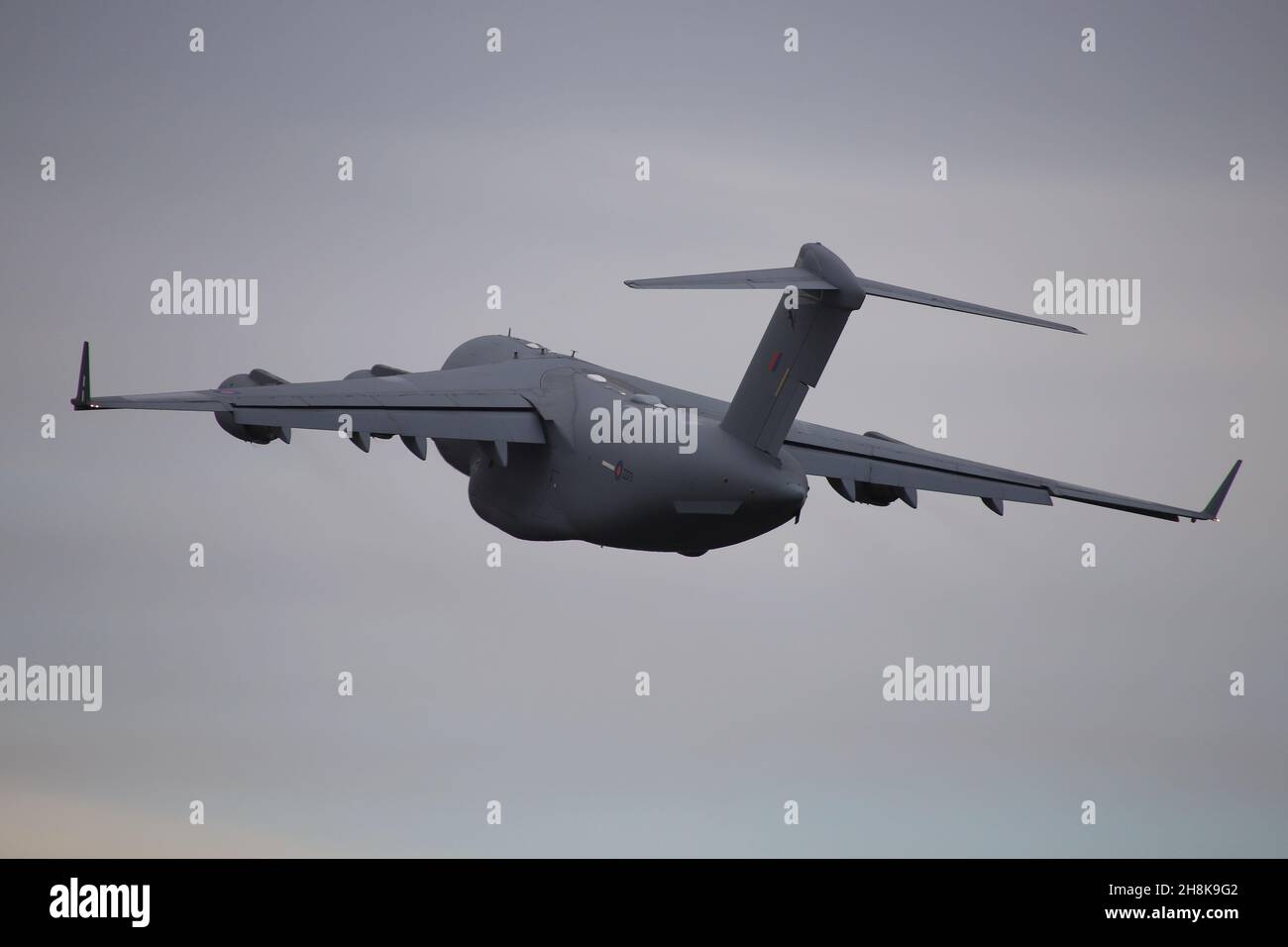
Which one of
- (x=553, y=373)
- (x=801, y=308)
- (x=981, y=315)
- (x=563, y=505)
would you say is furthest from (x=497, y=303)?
(x=981, y=315)

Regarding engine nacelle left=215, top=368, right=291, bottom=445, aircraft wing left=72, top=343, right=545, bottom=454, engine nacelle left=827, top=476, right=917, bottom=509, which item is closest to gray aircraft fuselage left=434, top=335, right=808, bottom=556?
aircraft wing left=72, top=343, right=545, bottom=454

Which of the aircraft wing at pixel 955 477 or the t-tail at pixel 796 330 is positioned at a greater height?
the t-tail at pixel 796 330

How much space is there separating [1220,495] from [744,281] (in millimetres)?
9925

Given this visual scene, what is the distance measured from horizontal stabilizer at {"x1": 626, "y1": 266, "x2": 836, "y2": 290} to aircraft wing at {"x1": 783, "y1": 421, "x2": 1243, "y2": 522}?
5.36 m

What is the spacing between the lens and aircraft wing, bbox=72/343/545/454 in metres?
32.1

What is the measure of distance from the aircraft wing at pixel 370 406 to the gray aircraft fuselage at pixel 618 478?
0.53 meters

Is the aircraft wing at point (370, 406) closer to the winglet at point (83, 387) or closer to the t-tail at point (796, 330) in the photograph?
the winglet at point (83, 387)

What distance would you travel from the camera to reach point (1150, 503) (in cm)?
3547

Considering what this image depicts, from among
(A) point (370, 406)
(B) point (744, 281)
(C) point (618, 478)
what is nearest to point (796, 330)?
(B) point (744, 281)

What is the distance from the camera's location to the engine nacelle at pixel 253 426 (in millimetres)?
34219

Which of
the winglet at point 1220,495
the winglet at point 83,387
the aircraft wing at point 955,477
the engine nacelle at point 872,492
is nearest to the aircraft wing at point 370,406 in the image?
the winglet at point 83,387

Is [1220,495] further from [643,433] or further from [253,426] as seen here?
[253,426]

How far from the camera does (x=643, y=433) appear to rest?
31.7 meters

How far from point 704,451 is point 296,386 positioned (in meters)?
6.29
